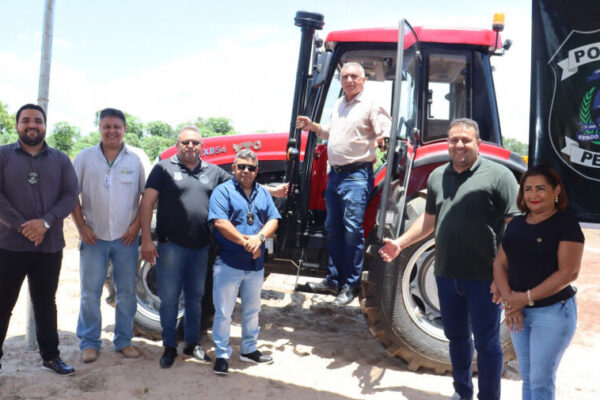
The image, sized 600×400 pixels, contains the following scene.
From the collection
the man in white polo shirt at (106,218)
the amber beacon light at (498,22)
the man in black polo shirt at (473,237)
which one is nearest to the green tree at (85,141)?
the man in white polo shirt at (106,218)

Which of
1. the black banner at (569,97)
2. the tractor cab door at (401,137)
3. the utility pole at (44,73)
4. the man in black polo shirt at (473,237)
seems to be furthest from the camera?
the utility pole at (44,73)

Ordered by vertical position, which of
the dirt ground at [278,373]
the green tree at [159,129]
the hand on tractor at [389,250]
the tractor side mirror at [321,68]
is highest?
the green tree at [159,129]

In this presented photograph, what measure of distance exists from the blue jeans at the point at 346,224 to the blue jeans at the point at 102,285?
1.41m

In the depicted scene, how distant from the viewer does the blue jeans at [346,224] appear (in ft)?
11.5

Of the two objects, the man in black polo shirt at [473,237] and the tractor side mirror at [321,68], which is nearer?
the man in black polo shirt at [473,237]

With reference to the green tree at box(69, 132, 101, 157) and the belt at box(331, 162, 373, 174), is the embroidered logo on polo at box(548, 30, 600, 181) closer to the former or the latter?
the belt at box(331, 162, 373, 174)

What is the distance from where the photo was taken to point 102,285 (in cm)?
368

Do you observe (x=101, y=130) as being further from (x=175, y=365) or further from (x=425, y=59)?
(x=425, y=59)

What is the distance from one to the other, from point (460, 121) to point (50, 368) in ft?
9.96

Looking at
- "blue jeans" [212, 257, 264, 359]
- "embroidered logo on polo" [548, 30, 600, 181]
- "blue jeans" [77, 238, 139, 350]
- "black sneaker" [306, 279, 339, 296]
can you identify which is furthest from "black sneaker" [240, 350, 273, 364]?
"embroidered logo on polo" [548, 30, 600, 181]

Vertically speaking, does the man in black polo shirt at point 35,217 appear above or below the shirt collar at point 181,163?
below

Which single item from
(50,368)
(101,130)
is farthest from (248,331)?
(101,130)

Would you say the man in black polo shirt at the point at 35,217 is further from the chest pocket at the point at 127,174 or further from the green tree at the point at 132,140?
the green tree at the point at 132,140

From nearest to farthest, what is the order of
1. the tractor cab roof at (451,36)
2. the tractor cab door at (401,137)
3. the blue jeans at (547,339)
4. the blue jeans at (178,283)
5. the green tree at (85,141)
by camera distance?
the blue jeans at (547,339)
the tractor cab door at (401,137)
the blue jeans at (178,283)
the tractor cab roof at (451,36)
the green tree at (85,141)
